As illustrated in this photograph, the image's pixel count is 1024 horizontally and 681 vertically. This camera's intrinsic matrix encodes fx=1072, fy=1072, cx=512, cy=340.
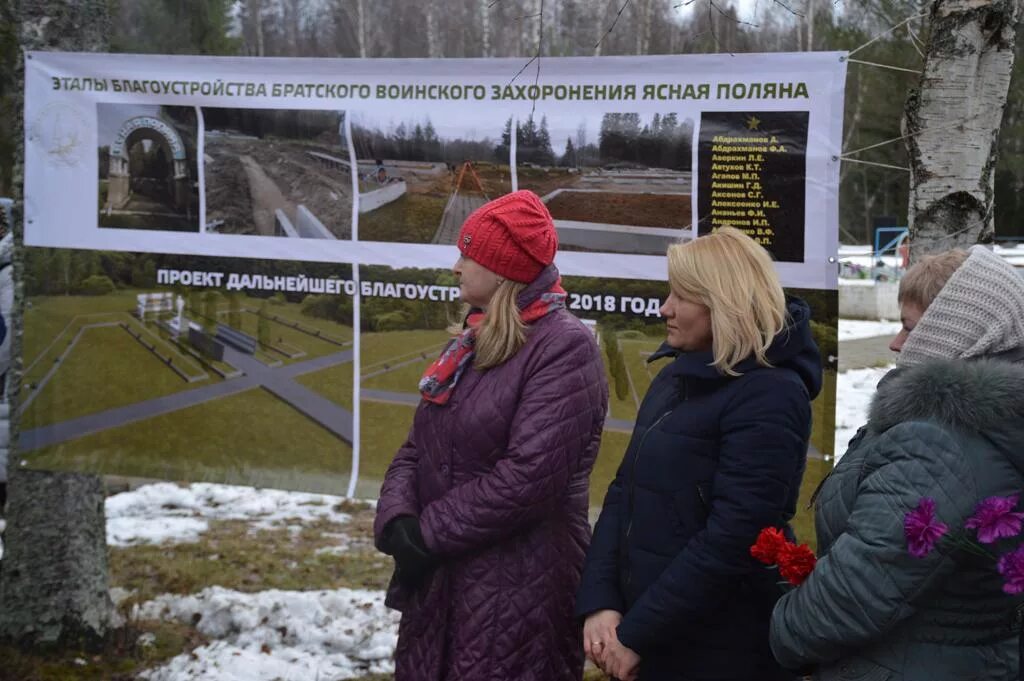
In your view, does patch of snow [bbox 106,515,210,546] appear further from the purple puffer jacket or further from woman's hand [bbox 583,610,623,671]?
woman's hand [bbox 583,610,623,671]

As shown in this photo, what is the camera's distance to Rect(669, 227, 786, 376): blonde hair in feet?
8.10

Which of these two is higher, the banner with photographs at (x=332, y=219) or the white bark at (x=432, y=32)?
the white bark at (x=432, y=32)

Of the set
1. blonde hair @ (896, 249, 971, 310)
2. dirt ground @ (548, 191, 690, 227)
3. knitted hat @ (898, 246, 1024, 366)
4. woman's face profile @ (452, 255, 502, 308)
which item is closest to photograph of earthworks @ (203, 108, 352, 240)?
dirt ground @ (548, 191, 690, 227)

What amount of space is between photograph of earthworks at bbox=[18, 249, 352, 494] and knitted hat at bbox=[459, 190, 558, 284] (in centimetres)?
119

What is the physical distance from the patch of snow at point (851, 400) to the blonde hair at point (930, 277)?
18.1ft

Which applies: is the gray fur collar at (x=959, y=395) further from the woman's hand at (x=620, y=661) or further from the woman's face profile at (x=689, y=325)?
the woman's hand at (x=620, y=661)

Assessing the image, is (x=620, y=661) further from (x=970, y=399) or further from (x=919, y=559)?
(x=970, y=399)

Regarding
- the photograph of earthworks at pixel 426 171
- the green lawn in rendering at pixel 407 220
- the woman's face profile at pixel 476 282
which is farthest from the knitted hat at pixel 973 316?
the green lawn in rendering at pixel 407 220

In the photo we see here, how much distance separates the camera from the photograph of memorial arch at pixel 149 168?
417 centimetres

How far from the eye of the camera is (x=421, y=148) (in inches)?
155

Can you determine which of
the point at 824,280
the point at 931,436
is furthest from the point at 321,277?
the point at 931,436

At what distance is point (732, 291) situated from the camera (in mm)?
2516

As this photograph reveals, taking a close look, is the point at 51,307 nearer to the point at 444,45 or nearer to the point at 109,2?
the point at 109,2

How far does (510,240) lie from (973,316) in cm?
125
